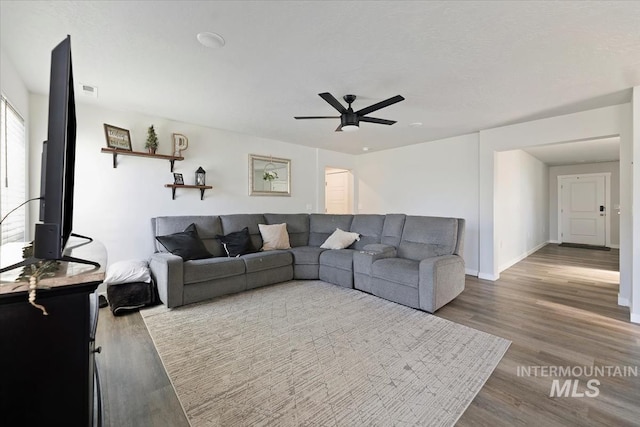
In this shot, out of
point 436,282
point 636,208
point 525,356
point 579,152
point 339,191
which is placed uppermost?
point 579,152

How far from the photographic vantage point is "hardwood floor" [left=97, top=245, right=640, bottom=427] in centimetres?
155

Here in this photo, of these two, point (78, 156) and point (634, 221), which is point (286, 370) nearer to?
point (78, 156)

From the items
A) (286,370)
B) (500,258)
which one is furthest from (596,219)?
(286,370)

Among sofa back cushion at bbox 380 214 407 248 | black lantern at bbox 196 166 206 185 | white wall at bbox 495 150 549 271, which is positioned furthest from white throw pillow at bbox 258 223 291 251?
white wall at bbox 495 150 549 271

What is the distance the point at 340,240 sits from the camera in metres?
4.35

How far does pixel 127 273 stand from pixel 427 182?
4.97m

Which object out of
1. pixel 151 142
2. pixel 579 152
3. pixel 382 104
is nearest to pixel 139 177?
pixel 151 142

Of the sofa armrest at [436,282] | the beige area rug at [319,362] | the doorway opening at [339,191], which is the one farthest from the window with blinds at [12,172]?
the doorway opening at [339,191]

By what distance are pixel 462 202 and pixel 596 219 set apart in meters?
5.61

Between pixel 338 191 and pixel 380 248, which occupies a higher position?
pixel 338 191

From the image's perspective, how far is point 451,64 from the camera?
233cm

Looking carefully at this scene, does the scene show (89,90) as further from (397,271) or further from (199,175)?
(397,271)

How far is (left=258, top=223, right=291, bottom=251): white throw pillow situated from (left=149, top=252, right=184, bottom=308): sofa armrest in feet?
4.64

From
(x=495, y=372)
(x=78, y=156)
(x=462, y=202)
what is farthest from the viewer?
(x=462, y=202)
